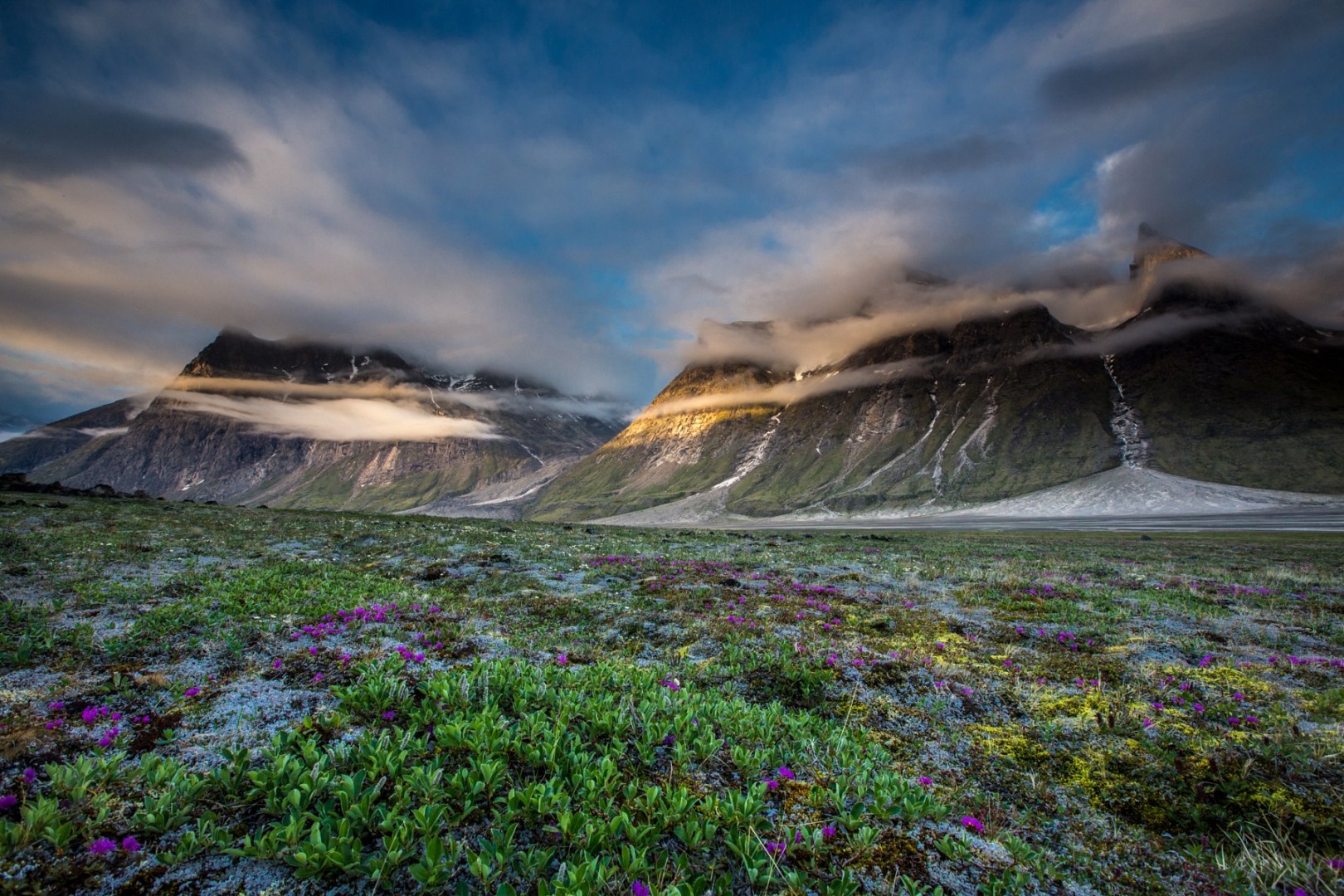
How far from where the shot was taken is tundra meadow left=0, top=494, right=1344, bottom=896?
4.01 metres

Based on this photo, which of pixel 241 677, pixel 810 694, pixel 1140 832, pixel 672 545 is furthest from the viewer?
pixel 672 545

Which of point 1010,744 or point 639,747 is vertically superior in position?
point 639,747

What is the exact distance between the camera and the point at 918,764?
6.22m

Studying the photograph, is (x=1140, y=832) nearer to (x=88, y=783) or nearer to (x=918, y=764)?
(x=918, y=764)

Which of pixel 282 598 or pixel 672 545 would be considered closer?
pixel 282 598

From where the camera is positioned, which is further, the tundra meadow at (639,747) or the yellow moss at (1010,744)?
the yellow moss at (1010,744)

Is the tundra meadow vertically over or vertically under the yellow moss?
over

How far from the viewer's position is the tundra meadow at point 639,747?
4.01 meters

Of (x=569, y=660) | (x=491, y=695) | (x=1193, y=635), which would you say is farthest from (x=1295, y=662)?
Answer: (x=491, y=695)

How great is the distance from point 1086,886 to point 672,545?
3079cm

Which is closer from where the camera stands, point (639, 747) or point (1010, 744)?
point (639, 747)

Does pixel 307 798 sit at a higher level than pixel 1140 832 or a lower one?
higher

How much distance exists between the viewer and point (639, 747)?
5727mm

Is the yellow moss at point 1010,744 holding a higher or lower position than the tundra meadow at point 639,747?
lower
